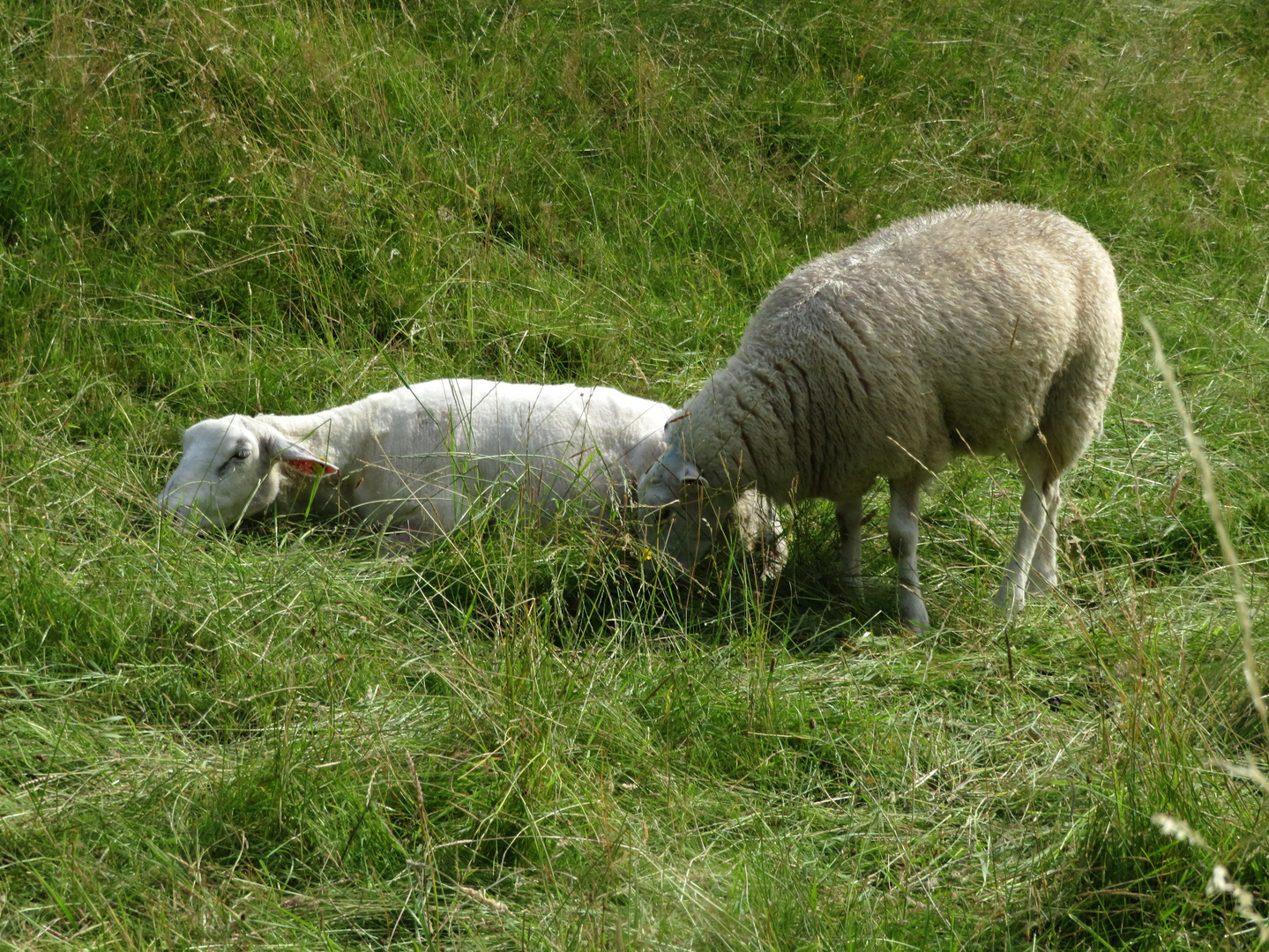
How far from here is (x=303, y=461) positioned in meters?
4.26

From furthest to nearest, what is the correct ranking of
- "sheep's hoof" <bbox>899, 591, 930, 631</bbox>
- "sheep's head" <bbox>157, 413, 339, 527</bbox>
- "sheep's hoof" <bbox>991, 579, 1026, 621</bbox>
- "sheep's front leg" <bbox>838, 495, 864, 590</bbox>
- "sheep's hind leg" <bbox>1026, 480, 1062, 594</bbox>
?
"sheep's hind leg" <bbox>1026, 480, 1062, 594</bbox>, "sheep's front leg" <bbox>838, 495, 864, 590</bbox>, "sheep's head" <bbox>157, 413, 339, 527</bbox>, "sheep's hoof" <bbox>899, 591, 930, 631</bbox>, "sheep's hoof" <bbox>991, 579, 1026, 621</bbox>

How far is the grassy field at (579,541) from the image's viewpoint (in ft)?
7.83

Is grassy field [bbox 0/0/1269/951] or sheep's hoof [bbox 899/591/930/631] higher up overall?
grassy field [bbox 0/0/1269/951]

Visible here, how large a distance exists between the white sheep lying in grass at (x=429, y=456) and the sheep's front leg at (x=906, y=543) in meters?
0.41

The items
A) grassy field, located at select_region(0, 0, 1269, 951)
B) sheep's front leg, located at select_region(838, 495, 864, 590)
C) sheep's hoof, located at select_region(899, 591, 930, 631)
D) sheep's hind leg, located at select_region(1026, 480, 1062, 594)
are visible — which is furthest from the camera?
sheep's hind leg, located at select_region(1026, 480, 1062, 594)

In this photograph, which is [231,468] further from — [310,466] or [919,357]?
[919,357]

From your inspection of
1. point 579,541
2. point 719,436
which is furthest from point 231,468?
point 719,436

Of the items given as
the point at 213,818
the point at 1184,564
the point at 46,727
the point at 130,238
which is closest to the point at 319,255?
the point at 130,238

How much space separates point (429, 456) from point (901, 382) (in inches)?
66.9

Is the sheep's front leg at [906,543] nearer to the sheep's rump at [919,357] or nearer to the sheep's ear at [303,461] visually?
the sheep's rump at [919,357]

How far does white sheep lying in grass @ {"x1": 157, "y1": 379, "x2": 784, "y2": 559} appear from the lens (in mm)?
4250

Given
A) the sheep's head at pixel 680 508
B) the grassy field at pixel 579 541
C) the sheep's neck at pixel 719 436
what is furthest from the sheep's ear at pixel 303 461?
the sheep's neck at pixel 719 436

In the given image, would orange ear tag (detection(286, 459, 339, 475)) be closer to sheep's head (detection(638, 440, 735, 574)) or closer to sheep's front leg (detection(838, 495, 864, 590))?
sheep's head (detection(638, 440, 735, 574))

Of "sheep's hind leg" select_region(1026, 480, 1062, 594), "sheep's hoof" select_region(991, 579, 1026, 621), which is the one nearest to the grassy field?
"sheep's hoof" select_region(991, 579, 1026, 621)
